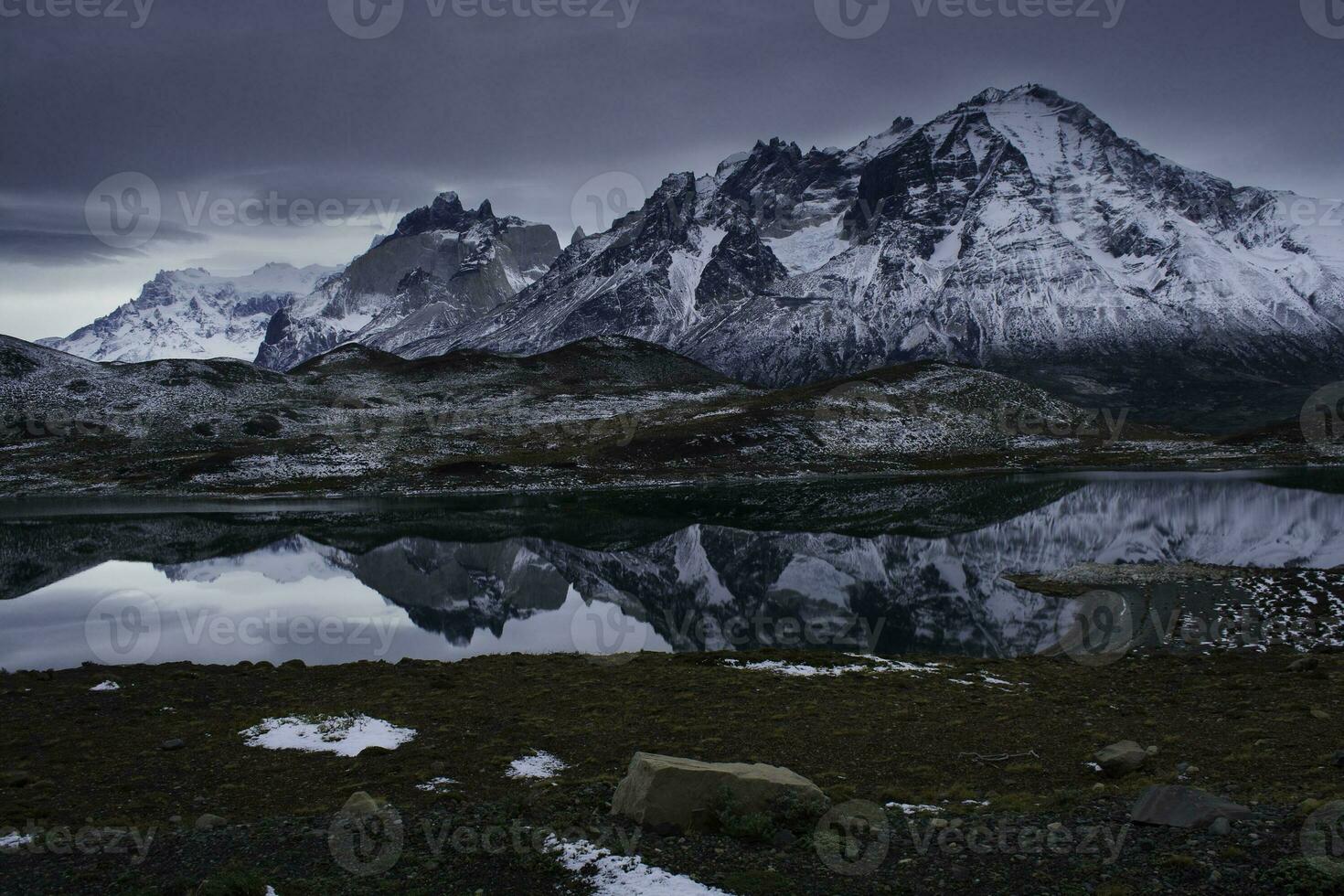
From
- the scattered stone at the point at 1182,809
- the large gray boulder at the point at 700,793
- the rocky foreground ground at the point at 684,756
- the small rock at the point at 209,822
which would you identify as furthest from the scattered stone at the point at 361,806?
the scattered stone at the point at 1182,809

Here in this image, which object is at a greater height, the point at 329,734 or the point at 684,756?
the point at 684,756

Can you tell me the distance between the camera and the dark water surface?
101ft

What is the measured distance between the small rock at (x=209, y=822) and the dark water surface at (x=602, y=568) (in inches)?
586

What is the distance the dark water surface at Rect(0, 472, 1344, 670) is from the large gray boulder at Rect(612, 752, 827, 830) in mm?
16747

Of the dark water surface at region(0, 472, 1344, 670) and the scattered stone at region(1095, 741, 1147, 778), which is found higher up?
the scattered stone at region(1095, 741, 1147, 778)

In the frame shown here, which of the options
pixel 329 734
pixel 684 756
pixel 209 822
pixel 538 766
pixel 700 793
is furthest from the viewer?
pixel 329 734

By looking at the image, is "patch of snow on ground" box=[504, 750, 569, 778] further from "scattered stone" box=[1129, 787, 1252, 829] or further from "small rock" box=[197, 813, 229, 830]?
"scattered stone" box=[1129, 787, 1252, 829]

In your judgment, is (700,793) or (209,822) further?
(209,822)

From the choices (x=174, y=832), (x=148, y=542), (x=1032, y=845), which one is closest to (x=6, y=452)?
(x=148, y=542)

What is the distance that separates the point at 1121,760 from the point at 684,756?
8091 millimetres

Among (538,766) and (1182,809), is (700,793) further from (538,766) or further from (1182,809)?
(1182,809)

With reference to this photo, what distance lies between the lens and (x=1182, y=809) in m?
11.0

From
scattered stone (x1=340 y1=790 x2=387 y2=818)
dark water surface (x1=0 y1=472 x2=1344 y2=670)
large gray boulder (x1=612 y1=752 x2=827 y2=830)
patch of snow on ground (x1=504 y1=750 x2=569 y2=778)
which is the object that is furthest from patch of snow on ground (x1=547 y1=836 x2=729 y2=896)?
dark water surface (x1=0 y1=472 x2=1344 y2=670)

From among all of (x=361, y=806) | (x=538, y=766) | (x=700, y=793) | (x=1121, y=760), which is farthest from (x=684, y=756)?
(x=1121, y=760)
